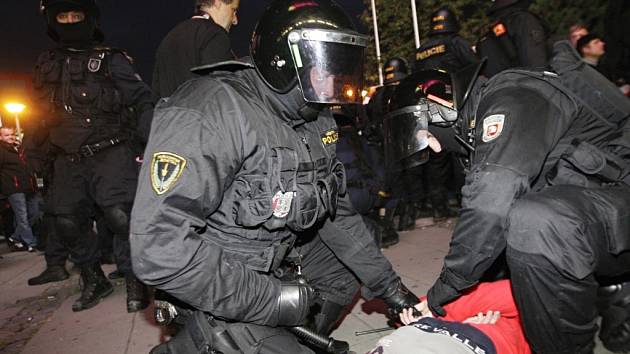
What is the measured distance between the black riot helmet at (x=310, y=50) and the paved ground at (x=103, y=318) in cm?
155

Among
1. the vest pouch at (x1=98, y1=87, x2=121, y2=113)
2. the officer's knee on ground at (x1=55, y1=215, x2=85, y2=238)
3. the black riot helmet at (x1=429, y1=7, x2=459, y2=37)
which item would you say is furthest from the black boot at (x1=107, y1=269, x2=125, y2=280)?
the black riot helmet at (x1=429, y1=7, x2=459, y2=37)

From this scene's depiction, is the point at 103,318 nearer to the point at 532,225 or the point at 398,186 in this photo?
the point at 532,225

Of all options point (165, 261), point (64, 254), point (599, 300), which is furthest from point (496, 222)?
point (64, 254)

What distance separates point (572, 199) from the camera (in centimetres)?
180

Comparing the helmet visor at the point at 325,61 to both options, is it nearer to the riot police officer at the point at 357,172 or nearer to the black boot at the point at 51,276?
the riot police officer at the point at 357,172

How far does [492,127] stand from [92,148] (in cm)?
294

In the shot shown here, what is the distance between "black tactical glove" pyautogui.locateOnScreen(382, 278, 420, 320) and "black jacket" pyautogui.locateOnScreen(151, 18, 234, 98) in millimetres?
1884

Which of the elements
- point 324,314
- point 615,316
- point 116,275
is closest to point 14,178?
point 116,275

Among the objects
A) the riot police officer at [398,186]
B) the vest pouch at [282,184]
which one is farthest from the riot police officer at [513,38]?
the vest pouch at [282,184]

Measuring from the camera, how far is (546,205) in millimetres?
1756

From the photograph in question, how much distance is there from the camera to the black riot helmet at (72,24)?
3.27 m

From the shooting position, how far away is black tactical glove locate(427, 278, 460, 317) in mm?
1829

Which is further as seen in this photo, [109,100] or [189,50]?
[109,100]

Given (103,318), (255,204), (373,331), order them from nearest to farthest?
(255,204), (373,331), (103,318)
